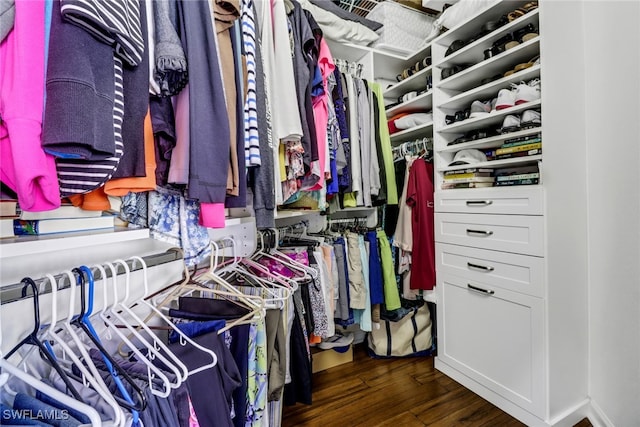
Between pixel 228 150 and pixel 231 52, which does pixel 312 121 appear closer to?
pixel 231 52

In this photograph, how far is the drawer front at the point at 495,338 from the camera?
4.40 ft

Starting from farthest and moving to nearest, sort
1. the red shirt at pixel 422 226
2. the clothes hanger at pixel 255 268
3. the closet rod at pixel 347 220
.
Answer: the closet rod at pixel 347 220, the red shirt at pixel 422 226, the clothes hanger at pixel 255 268

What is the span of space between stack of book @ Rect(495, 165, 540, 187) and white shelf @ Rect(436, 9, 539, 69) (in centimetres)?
57

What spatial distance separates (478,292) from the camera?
1.58m

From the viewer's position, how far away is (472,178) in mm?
1599

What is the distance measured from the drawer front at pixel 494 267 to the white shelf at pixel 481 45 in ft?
3.20

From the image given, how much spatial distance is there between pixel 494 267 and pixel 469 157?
2.00ft

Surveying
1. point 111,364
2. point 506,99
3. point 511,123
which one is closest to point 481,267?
point 511,123

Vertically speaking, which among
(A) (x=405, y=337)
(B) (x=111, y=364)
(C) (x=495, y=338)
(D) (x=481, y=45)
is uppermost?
(D) (x=481, y=45)

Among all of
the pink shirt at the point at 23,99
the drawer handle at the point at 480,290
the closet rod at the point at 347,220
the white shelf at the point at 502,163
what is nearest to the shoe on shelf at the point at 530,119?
the white shelf at the point at 502,163

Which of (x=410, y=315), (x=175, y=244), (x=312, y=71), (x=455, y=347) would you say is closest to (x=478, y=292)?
(x=455, y=347)

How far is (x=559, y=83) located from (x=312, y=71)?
1084 mm

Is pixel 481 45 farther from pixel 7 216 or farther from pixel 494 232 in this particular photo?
pixel 7 216

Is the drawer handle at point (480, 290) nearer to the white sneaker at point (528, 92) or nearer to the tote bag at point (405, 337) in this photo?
the tote bag at point (405, 337)
